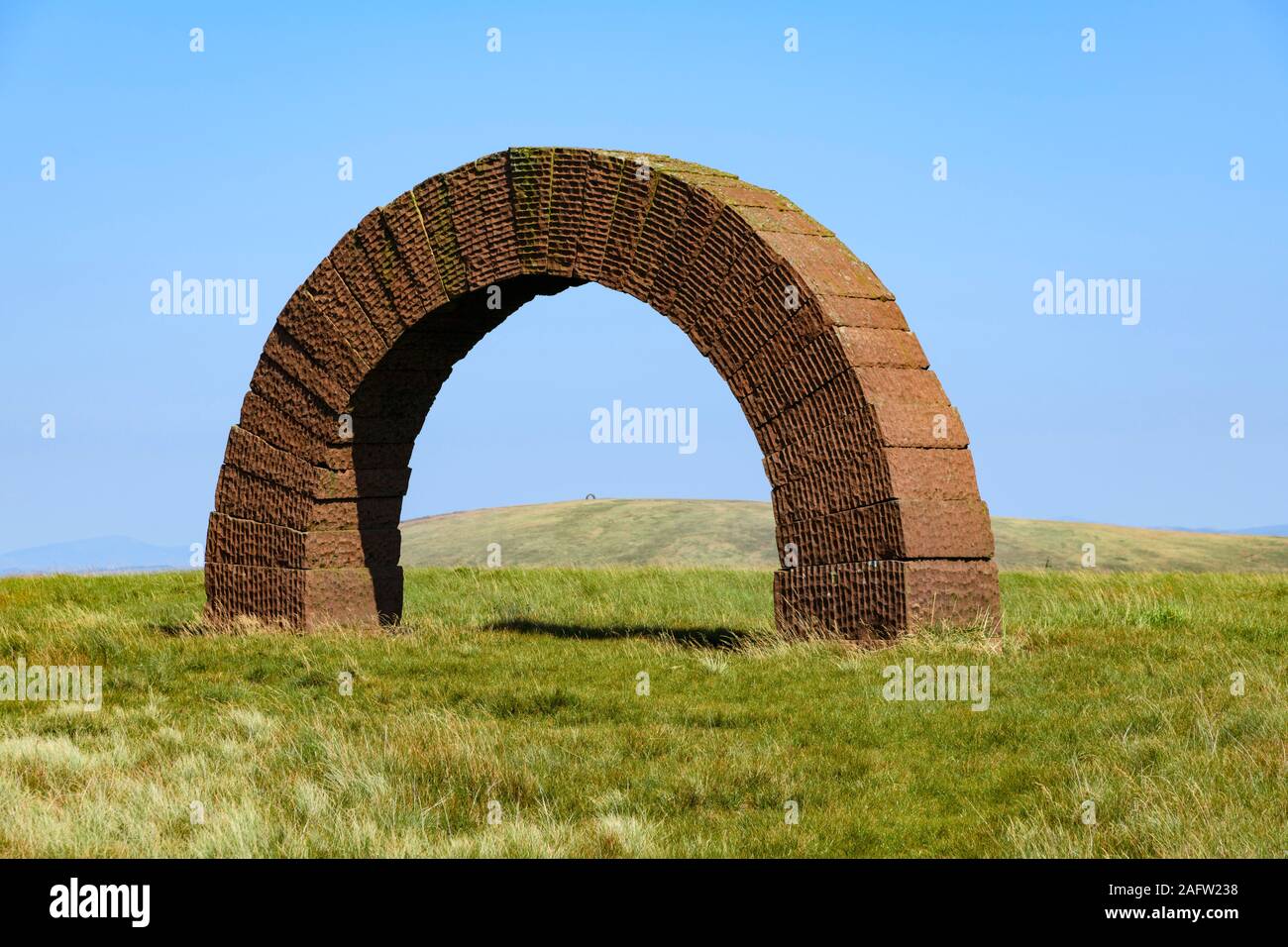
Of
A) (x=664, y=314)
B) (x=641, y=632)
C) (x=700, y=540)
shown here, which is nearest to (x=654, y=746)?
(x=664, y=314)

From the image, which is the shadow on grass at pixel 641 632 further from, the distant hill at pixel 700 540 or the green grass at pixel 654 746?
the distant hill at pixel 700 540

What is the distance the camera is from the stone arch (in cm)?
1195

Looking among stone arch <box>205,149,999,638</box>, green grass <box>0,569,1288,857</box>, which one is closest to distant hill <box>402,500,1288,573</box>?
stone arch <box>205,149,999,638</box>

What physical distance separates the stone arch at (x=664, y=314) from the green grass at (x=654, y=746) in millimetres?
911

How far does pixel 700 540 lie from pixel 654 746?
3468 centimetres

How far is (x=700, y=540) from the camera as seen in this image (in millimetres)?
42812

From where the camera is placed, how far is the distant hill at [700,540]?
39812 millimetres

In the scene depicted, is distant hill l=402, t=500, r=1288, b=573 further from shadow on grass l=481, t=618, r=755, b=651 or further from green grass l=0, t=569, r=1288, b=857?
green grass l=0, t=569, r=1288, b=857

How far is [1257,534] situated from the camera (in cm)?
4847

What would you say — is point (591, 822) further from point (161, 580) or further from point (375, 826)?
point (161, 580)

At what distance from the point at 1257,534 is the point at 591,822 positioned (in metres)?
46.9

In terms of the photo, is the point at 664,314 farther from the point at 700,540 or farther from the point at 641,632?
the point at 700,540

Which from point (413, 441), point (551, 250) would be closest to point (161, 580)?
point (413, 441)
